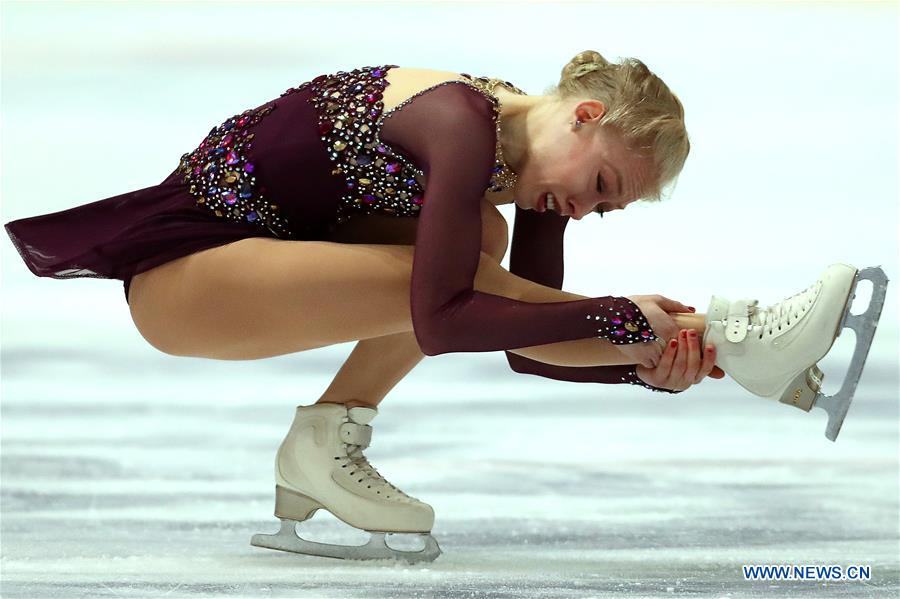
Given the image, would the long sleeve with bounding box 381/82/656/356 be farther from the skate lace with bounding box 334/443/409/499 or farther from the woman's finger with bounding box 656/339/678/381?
the skate lace with bounding box 334/443/409/499

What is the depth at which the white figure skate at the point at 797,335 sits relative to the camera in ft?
6.43

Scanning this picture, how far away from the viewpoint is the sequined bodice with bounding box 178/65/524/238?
202 cm

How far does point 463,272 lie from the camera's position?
1.85m

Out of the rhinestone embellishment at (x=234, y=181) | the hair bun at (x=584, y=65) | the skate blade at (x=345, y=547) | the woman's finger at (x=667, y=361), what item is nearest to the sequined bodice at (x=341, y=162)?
the rhinestone embellishment at (x=234, y=181)

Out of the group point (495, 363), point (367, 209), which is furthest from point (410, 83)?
point (495, 363)

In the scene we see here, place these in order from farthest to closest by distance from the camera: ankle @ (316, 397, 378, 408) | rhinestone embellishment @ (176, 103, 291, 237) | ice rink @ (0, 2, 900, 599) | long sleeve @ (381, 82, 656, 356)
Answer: ice rink @ (0, 2, 900, 599) → ankle @ (316, 397, 378, 408) → rhinestone embellishment @ (176, 103, 291, 237) → long sleeve @ (381, 82, 656, 356)

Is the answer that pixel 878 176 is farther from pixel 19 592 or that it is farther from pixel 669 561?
pixel 19 592

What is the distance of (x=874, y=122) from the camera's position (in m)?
4.34

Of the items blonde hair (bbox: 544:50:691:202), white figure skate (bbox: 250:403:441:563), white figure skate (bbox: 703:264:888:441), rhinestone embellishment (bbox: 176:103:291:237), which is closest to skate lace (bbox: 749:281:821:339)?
white figure skate (bbox: 703:264:888:441)

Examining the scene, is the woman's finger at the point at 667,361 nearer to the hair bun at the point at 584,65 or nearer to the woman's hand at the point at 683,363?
the woman's hand at the point at 683,363

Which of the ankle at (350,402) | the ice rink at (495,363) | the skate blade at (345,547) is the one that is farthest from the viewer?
the ice rink at (495,363)

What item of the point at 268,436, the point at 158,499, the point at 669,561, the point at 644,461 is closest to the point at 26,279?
the point at 268,436

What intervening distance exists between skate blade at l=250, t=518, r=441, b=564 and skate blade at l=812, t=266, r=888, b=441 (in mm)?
728

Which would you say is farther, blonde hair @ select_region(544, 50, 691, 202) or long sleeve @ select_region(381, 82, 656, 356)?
blonde hair @ select_region(544, 50, 691, 202)
